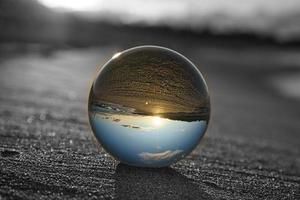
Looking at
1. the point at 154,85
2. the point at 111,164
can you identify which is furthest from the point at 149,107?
the point at 111,164

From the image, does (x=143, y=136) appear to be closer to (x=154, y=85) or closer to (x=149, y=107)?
(x=149, y=107)

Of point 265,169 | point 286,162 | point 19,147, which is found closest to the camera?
point 19,147

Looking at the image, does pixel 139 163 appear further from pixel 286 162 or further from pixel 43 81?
pixel 43 81

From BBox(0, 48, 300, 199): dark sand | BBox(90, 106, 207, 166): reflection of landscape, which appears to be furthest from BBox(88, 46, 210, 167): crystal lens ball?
BBox(0, 48, 300, 199): dark sand

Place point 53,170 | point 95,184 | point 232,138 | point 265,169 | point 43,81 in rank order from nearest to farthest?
point 95,184, point 53,170, point 265,169, point 232,138, point 43,81

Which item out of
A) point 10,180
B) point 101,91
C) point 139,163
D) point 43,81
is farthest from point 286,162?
point 43,81

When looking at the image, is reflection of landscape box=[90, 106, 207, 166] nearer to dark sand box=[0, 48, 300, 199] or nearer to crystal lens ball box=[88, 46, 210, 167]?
crystal lens ball box=[88, 46, 210, 167]

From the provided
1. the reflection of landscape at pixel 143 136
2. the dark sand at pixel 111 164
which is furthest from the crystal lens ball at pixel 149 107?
the dark sand at pixel 111 164
